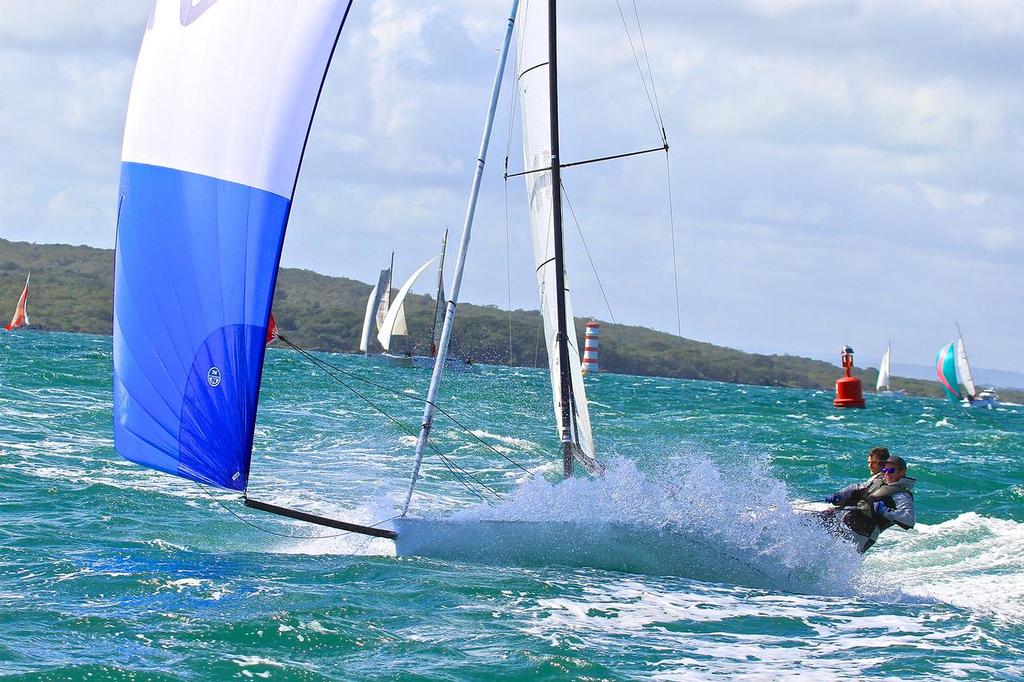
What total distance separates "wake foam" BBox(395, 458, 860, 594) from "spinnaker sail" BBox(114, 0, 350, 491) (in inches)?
85.1

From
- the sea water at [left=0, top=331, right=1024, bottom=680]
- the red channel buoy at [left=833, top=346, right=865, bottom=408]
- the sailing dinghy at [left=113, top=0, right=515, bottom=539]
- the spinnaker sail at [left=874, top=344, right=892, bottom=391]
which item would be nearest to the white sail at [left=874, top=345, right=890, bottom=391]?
the spinnaker sail at [left=874, top=344, right=892, bottom=391]

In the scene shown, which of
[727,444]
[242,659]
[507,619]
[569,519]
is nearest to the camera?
[242,659]

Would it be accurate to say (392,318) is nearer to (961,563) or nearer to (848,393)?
(848,393)

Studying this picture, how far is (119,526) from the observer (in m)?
11.5

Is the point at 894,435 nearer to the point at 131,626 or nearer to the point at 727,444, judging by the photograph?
the point at 727,444

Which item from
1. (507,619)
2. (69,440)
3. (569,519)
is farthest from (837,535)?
(69,440)

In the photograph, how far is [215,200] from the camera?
8.80 m

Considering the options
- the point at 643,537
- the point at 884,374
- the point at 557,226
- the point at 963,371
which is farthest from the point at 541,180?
the point at 884,374

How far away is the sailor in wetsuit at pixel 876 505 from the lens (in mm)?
10742

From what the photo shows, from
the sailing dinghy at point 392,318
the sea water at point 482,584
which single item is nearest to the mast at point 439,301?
the sailing dinghy at point 392,318

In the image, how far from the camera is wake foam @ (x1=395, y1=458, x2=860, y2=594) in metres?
10.4

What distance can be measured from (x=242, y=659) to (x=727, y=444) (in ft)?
66.3

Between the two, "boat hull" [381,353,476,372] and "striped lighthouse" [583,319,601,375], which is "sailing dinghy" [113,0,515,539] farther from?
"striped lighthouse" [583,319,601,375]

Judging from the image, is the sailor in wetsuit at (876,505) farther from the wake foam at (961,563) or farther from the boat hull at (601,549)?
the boat hull at (601,549)
